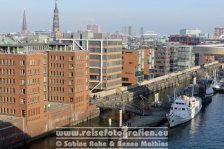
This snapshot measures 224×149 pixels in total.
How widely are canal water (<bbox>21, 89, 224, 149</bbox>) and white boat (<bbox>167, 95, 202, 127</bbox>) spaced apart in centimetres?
91

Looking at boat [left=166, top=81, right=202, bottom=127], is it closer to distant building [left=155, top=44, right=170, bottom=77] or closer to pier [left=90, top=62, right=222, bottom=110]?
pier [left=90, top=62, right=222, bottom=110]

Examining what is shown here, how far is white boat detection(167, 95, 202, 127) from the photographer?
71213mm

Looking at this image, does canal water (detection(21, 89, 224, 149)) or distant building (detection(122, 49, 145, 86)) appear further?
Answer: distant building (detection(122, 49, 145, 86))

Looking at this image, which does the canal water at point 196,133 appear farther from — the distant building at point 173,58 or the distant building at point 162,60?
the distant building at point 173,58

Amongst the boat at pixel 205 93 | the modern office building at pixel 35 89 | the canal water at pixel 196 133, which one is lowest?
the canal water at pixel 196 133

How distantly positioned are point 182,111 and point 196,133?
9070 millimetres

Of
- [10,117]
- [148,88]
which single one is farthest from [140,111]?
[148,88]

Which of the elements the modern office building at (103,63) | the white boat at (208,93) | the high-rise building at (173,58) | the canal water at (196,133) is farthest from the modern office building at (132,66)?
the canal water at (196,133)

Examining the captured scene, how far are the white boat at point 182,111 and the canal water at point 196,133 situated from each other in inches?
35.9

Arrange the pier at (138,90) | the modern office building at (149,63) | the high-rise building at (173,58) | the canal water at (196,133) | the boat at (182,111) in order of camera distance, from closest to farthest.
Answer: the canal water at (196,133)
the boat at (182,111)
the pier at (138,90)
the modern office building at (149,63)
the high-rise building at (173,58)

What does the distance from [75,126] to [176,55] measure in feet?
258

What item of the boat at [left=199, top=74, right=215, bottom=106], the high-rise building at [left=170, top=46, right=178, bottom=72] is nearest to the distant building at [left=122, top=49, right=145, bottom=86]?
the boat at [left=199, top=74, right=215, bottom=106]

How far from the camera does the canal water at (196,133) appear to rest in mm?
59156

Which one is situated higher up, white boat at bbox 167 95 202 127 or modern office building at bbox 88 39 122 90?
modern office building at bbox 88 39 122 90
